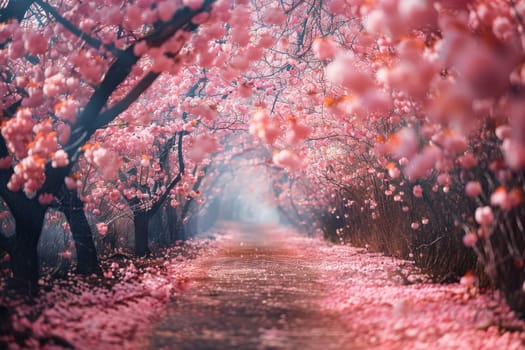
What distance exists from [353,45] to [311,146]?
349 inches

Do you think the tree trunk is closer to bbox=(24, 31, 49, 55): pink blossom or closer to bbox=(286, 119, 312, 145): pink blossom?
bbox=(24, 31, 49, 55): pink blossom

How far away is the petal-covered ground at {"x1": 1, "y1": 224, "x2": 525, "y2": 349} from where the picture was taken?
7.00 meters

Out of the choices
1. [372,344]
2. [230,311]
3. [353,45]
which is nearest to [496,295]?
[372,344]

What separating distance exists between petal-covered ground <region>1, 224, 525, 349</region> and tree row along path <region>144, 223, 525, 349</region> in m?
0.01

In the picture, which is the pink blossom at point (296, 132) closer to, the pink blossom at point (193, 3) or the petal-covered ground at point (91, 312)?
the pink blossom at point (193, 3)

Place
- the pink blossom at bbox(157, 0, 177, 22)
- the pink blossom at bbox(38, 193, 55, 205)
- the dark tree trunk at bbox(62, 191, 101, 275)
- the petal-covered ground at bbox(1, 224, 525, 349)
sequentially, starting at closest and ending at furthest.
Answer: the petal-covered ground at bbox(1, 224, 525, 349) → the pink blossom at bbox(157, 0, 177, 22) → the pink blossom at bbox(38, 193, 55, 205) → the dark tree trunk at bbox(62, 191, 101, 275)

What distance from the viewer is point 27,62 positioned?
43.4 ft

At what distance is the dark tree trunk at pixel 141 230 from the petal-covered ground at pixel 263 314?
4467mm

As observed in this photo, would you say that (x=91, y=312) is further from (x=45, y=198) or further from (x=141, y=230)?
(x=141, y=230)

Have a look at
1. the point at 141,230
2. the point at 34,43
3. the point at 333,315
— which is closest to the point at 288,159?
the point at 333,315

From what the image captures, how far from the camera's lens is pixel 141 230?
59.6ft

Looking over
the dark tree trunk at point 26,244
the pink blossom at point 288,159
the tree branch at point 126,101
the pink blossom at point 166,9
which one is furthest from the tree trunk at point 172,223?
the pink blossom at point 166,9

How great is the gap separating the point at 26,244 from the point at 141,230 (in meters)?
8.01

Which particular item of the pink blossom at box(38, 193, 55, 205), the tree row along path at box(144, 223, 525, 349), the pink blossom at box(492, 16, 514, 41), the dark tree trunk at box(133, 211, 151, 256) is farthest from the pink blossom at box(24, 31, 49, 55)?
the dark tree trunk at box(133, 211, 151, 256)
